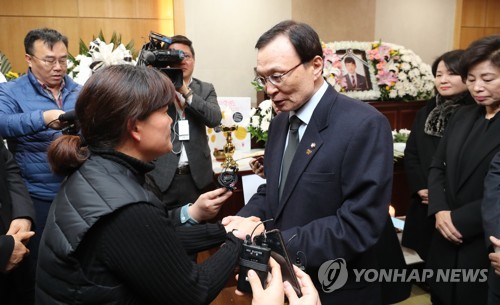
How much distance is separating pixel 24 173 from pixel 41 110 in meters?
0.38

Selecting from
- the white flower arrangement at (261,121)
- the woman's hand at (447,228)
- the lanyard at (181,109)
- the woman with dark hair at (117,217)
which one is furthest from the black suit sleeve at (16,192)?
the woman's hand at (447,228)

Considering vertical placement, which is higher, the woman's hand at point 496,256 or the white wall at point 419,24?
the white wall at point 419,24

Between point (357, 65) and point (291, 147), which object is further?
point (357, 65)

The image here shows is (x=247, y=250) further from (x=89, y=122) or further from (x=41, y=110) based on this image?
(x=41, y=110)

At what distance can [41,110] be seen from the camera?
2328 mm

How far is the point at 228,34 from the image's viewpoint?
4793 millimetres

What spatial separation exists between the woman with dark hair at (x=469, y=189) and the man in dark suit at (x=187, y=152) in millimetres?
1328

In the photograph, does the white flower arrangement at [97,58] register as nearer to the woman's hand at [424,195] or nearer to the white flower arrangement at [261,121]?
the white flower arrangement at [261,121]

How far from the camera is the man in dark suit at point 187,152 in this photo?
2.59 meters

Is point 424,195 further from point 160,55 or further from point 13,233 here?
point 13,233

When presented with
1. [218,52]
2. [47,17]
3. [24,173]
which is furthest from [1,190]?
[47,17]

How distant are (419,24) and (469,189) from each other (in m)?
4.39

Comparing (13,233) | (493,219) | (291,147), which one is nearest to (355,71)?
(493,219)

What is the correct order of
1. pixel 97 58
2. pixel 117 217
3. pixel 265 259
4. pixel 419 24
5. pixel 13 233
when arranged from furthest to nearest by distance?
1. pixel 419 24
2. pixel 97 58
3. pixel 13 233
4. pixel 265 259
5. pixel 117 217
